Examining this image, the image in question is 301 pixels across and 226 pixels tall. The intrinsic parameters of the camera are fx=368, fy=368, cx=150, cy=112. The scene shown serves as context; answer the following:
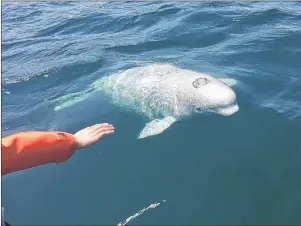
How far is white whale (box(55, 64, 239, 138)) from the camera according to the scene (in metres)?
7.14

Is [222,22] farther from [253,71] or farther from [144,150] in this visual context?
[144,150]

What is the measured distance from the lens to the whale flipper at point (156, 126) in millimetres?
6859

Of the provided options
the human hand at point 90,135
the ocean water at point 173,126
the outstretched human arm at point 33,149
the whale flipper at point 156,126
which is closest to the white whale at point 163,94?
the whale flipper at point 156,126

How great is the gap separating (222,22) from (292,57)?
397 centimetres

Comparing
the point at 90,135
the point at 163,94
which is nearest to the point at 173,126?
the point at 163,94

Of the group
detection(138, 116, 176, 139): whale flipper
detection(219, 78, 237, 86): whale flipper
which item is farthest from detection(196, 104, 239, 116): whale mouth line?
detection(219, 78, 237, 86): whale flipper

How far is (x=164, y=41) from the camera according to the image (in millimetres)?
12125

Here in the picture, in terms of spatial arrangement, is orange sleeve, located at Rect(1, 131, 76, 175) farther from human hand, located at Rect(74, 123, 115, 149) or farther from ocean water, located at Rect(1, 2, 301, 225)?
ocean water, located at Rect(1, 2, 301, 225)

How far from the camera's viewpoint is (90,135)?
A: 504 cm

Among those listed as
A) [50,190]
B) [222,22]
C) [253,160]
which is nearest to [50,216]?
[50,190]

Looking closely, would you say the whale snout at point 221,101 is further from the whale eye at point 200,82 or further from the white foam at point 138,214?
the white foam at point 138,214

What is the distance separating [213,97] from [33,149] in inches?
157

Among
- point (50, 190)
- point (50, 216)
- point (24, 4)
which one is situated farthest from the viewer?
point (24, 4)

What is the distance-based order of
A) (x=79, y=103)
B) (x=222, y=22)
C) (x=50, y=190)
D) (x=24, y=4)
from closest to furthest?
(x=50, y=190), (x=79, y=103), (x=222, y=22), (x=24, y=4)
